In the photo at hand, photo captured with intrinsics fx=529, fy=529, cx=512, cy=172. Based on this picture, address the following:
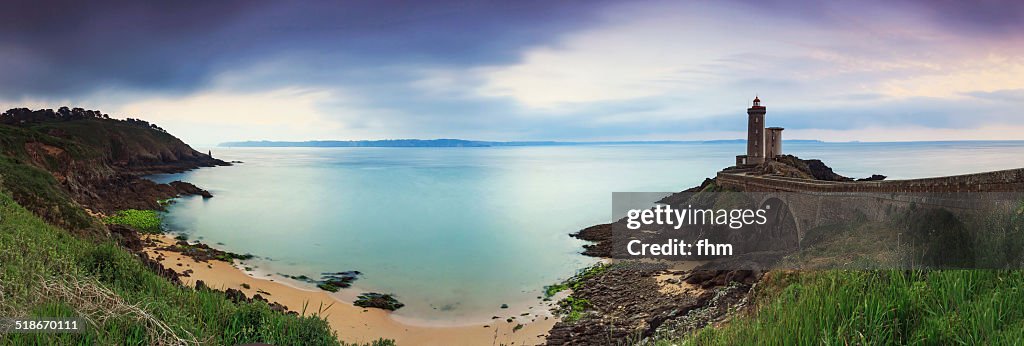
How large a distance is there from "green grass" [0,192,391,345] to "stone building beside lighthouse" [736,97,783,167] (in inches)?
1454

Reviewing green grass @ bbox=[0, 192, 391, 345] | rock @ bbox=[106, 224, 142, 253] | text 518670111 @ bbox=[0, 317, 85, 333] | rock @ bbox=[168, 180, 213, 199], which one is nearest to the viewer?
text 518670111 @ bbox=[0, 317, 85, 333]

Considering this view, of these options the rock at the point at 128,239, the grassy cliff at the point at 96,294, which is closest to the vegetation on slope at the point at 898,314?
the grassy cliff at the point at 96,294

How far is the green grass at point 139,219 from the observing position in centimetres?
3469

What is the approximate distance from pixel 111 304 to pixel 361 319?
46.9ft

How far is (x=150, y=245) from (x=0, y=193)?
12376mm

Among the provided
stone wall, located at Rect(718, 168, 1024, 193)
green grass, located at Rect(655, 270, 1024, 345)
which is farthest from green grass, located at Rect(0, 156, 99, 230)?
stone wall, located at Rect(718, 168, 1024, 193)

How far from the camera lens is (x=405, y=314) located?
22859 millimetres

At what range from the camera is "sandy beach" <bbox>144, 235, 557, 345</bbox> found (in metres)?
19.4

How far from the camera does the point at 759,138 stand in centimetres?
3981

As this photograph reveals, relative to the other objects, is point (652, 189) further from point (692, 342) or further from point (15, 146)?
point (692, 342)

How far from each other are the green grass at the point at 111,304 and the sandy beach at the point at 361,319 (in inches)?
213

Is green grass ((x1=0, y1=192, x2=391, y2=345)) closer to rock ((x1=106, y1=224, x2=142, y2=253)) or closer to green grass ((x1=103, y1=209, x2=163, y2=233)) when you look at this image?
rock ((x1=106, y1=224, x2=142, y2=253))

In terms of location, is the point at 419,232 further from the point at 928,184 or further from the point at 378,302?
the point at 928,184

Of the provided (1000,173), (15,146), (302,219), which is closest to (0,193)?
(15,146)
